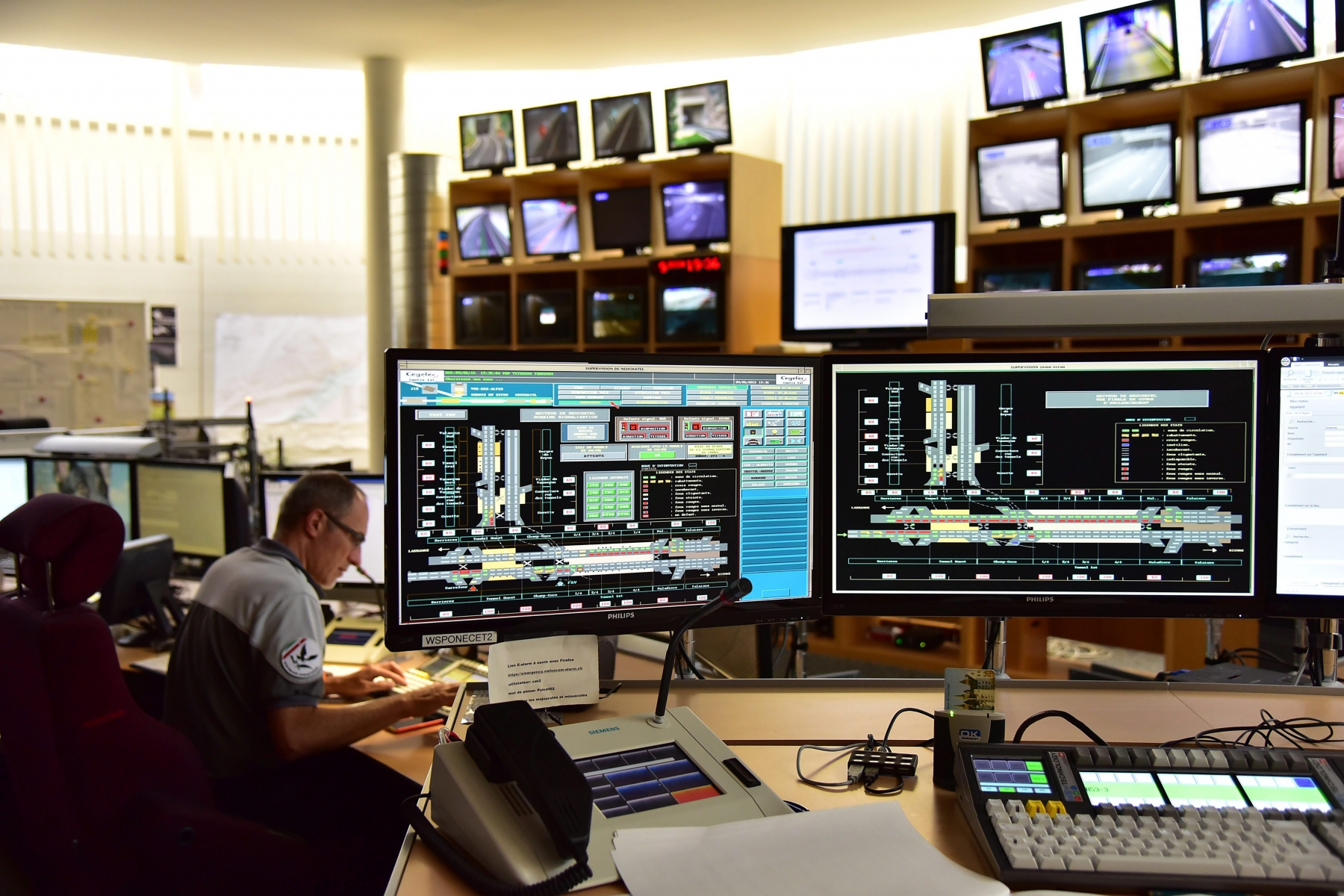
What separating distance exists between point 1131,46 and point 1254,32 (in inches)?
16.3

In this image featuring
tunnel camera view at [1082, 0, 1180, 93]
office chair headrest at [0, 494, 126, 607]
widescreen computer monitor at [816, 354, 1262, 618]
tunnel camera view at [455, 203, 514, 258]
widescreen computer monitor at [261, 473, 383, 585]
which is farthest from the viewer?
tunnel camera view at [455, 203, 514, 258]

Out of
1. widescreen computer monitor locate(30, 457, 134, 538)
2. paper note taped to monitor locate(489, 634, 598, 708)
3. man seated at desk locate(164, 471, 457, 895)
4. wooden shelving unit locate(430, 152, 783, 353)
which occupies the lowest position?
man seated at desk locate(164, 471, 457, 895)

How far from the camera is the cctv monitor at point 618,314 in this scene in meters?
4.88

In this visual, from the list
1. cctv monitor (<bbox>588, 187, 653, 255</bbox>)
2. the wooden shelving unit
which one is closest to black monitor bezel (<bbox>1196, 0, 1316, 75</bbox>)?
the wooden shelving unit

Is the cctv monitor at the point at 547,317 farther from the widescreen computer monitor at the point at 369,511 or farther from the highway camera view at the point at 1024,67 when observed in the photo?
the widescreen computer monitor at the point at 369,511

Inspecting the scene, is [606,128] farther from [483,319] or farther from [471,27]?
[483,319]

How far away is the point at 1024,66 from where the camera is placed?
3.88m

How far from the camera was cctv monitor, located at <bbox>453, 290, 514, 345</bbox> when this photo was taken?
5355 millimetres

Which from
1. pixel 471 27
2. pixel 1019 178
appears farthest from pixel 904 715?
pixel 471 27

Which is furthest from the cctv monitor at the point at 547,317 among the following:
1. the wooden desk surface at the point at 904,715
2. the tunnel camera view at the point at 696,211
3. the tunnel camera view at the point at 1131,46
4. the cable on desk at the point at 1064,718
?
the cable on desk at the point at 1064,718

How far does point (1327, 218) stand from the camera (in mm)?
3270

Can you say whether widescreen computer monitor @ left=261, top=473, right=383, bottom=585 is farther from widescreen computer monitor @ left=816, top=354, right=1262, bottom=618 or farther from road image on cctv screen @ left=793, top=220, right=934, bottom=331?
road image on cctv screen @ left=793, top=220, right=934, bottom=331

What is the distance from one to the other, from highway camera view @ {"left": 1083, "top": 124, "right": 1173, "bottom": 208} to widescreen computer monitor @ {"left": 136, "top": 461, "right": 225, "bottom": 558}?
10.8ft

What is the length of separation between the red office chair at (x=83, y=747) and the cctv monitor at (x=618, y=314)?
348 cm
